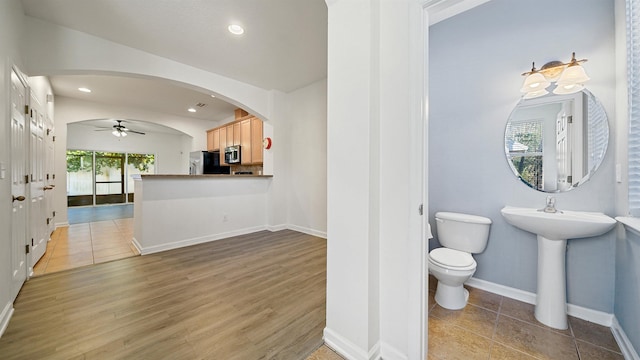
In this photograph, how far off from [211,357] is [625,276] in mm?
2660

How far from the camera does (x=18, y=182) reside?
6.88ft

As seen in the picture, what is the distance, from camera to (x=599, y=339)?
5.07ft

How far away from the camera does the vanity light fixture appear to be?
1703 mm

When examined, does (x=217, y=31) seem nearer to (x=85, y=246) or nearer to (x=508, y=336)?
(x=85, y=246)

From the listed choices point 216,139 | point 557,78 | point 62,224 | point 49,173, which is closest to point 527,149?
point 557,78

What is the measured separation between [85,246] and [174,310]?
2.79 meters

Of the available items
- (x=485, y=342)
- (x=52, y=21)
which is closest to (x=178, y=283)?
(x=485, y=342)

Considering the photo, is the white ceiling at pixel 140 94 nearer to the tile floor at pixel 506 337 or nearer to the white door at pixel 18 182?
the white door at pixel 18 182

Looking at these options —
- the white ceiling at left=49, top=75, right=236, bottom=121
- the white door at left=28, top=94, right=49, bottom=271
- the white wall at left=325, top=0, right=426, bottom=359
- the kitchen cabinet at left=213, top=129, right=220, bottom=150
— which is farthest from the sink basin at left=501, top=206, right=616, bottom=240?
the kitchen cabinet at left=213, top=129, right=220, bottom=150

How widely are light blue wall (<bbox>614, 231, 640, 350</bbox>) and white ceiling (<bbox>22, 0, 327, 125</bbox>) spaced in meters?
2.92

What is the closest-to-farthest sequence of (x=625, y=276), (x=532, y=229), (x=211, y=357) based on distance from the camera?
(x=211, y=357) < (x=625, y=276) < (x=532, y=229)

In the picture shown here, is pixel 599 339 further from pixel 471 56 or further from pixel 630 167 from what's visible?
pixel 471 56

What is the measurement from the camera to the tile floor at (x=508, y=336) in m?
1.42

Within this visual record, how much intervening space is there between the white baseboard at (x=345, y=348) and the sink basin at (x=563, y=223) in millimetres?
1459
